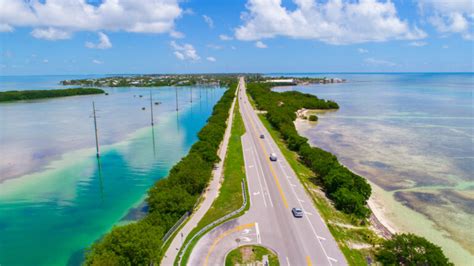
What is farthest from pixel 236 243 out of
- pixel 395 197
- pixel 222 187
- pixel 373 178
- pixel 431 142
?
pixel 431 142

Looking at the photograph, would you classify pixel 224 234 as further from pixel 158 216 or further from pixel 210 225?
pixel 158 216

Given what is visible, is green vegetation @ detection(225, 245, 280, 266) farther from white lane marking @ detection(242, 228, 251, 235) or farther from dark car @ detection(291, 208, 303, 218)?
dark car @ detection(291, 208, 303, 218)

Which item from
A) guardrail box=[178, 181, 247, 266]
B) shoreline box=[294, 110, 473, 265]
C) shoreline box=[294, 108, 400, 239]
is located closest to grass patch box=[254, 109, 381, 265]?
shoreline box=[294, 108, 400, 239]

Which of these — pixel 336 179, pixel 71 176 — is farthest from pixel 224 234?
pixel 71 176

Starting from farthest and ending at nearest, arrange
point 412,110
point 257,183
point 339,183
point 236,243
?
point 412,110
point 257,183
point 339,183
point 236,243

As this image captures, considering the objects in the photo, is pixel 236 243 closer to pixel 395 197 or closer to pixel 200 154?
pixel 200 154

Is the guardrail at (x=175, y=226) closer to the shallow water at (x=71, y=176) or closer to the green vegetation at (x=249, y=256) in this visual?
the green vegetation at (x=249, y=256)
